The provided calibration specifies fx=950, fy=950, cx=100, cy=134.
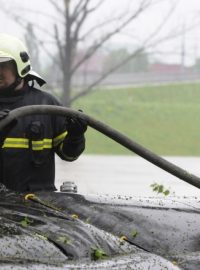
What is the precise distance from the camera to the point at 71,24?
21.3 metres

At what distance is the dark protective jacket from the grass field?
71.8ft

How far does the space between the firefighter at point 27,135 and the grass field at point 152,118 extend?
71.5 ft

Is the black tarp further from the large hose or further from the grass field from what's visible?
the grass field

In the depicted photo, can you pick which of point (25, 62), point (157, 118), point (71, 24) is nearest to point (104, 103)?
point (157, 118)

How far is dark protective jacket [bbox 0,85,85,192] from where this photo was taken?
16.5 ft

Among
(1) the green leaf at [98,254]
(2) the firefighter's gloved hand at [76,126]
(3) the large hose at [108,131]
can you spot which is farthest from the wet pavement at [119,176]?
(1) the green leaf at [98,254]

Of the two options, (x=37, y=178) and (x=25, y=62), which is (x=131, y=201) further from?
(x=25, y=62)

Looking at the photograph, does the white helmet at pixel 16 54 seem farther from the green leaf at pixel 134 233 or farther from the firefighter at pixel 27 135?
the green leaf at pixel 134 233

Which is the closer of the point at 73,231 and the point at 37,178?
the point at 73,231

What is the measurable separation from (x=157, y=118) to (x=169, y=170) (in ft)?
99.1

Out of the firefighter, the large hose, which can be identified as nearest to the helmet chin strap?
the firefighter

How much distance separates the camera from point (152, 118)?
34906mm

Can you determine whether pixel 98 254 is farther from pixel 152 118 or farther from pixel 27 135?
pixel 152 118

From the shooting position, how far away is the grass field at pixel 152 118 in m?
29.0
